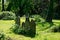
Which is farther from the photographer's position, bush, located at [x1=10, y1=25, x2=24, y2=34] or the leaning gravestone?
bush, located at [x1=10, y1=25, x2=24, y2=34]

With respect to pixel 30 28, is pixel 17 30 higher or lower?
lower

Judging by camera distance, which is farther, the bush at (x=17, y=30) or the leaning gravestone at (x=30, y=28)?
the bush at (x=17, y=30)

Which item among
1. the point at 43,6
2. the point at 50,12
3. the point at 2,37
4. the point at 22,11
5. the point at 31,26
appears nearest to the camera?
the point at 2,37

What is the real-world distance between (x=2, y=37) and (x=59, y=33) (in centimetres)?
797

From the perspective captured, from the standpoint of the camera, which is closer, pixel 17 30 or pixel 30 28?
pixel 30 28

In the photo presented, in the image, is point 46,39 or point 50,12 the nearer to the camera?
point 46,39

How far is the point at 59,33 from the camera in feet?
59.0

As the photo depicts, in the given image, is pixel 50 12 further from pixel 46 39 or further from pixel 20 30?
pixel 46 39

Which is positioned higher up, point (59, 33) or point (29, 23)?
point (29, 23)

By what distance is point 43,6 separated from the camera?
120ft

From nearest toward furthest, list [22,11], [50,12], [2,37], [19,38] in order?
[2,37]
[19,38]
[50,12]
[22,11]

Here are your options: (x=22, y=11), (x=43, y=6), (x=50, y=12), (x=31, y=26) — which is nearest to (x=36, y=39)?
(x=31, y=26)

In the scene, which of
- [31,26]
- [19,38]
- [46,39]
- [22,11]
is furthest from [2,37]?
[22,11]

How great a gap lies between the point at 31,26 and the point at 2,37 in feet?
18.4
